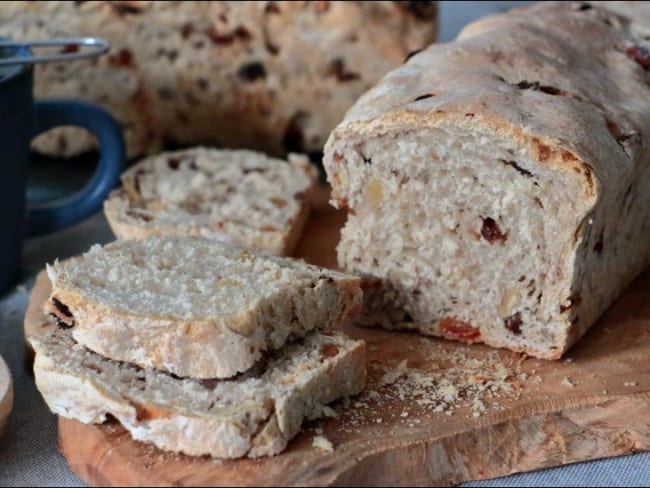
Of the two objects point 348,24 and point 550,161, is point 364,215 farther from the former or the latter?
point 348,24

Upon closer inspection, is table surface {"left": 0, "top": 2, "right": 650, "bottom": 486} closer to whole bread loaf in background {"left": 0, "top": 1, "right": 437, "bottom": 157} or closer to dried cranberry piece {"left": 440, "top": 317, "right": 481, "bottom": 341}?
dried cranberry piece {"left": 440, "top": 317, "right": 481, "bottom": 341}

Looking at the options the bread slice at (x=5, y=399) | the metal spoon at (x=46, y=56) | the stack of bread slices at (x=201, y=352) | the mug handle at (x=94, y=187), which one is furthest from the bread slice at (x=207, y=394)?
the mug handle at (x=94, y=187)

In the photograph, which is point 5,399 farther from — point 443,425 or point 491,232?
point 491,232

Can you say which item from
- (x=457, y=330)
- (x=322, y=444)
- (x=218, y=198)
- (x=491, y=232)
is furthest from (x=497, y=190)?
(x=218, y=198)

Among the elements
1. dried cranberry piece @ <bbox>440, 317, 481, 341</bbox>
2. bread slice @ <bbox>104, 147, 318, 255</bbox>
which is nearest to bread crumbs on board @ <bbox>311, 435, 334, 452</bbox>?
dried cranberry piece @ <bbox>440, 317, 481, 341</bbox>

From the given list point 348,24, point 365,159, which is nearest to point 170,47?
point 348,24

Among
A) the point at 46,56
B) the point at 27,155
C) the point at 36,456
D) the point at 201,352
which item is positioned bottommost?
the point at 36,456
